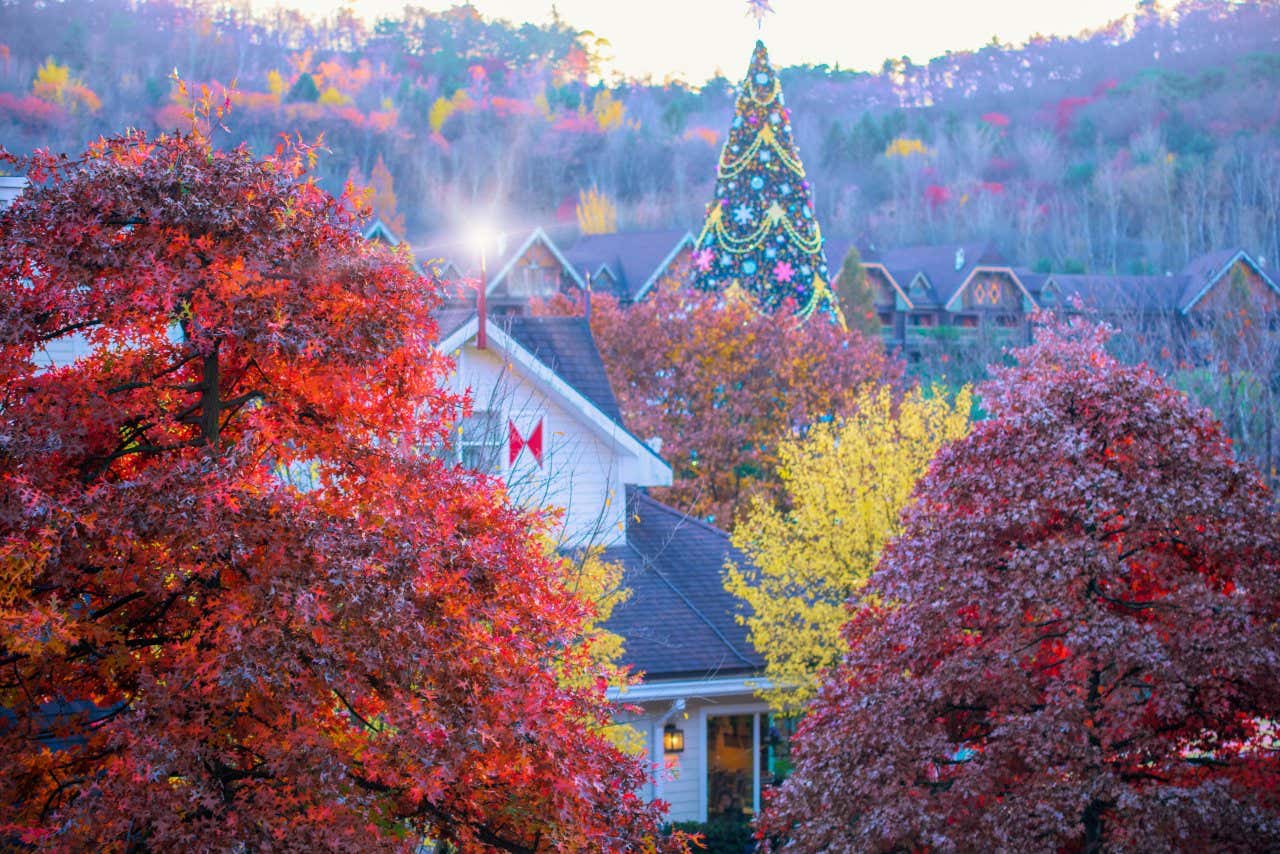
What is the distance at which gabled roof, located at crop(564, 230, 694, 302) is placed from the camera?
214ft

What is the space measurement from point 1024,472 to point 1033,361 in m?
1.68

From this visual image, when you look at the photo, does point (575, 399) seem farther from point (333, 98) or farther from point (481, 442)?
point (333, 98)

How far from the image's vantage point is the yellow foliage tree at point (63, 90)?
244ft

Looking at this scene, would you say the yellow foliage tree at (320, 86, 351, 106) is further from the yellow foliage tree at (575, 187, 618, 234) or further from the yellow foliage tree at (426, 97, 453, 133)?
the yellow foliage tree at (575, 187, 618, 234)

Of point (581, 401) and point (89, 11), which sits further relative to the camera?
point (89, 11)

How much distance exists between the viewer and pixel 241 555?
23.7 ft

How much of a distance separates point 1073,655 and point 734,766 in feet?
33.1

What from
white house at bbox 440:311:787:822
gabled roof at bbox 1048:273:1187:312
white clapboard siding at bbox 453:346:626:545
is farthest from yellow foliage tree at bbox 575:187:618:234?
white clapboard siding at bbox 453:346:626:545

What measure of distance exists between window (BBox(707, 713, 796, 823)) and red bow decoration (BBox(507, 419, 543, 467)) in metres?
4.61

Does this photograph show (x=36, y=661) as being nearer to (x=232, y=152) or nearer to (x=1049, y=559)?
(x=232, y=152)

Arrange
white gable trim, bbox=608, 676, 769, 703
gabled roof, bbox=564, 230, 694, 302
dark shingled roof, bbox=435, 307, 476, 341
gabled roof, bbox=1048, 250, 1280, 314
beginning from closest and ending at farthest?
white gable trim, bbox=608, 676, 769, 703
dark shingled roof, bbox=435, 307, 476, 341
gabled roof, bbox=1048, 250, 1280, 314
gabled roof, bbox=564, 230, 694, 302

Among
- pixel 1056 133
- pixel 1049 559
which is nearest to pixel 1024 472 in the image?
pixel 1049 559

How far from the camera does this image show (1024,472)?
11.5 m

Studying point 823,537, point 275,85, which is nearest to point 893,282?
point 275,85
